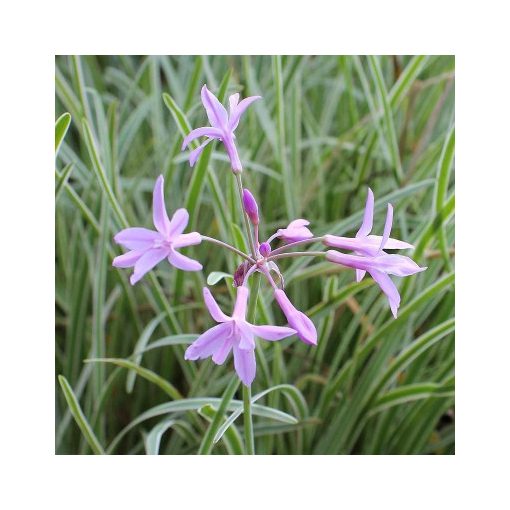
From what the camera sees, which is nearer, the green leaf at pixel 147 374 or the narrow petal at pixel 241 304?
the narrow petal at pixel 241 304

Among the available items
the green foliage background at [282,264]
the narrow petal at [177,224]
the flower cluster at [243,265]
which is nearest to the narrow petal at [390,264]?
the flower cluster at [243,265]

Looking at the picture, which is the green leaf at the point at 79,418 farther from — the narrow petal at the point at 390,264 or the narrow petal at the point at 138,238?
the narrow petal at the point at 390,264

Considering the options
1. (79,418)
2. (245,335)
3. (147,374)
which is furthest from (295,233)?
(79,418)

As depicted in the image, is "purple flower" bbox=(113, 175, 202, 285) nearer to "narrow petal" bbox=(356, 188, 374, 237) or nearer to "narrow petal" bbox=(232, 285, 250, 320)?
"narrow petal" bbox=(232, 285, 250, 320)

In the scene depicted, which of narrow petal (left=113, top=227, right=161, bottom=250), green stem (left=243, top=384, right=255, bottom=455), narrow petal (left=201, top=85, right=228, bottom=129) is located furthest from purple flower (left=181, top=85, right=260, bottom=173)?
green stem (left=243, top=384, right=255, bottom=455)

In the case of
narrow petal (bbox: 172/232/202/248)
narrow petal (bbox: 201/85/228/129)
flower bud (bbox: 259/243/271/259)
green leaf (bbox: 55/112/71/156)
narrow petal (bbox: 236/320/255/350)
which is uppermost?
green leaf (bbox: 55/112/71/156)
